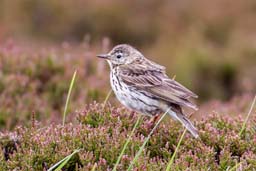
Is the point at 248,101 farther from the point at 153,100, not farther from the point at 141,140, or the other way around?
the point at 141,140

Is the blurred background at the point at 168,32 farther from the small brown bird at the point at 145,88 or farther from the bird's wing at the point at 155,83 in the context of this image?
the bird's wing at the point at 155,83

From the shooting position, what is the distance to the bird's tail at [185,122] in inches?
242

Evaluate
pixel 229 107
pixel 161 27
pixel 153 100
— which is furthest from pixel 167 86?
pixel 161 27

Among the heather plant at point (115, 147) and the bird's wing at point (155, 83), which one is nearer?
the heather plant at point (115, 147)

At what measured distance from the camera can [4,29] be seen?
18125 millimetres

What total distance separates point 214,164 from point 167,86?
1.56 metres

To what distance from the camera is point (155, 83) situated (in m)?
7.14

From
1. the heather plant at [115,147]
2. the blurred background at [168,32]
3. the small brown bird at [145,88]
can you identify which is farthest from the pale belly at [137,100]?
the blurred background at [168,32]

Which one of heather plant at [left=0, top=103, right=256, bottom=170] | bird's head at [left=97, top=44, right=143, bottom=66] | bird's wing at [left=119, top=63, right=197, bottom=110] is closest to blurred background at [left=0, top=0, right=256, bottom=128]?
bird's head at [left=97, top=44, right=143, bottom=66]

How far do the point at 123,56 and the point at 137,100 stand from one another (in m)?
0.87

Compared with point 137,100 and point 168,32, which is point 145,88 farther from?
point 168,32

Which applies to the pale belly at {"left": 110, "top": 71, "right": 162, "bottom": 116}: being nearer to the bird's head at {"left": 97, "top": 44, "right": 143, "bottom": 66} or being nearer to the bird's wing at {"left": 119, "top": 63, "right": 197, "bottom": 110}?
the bird's wing at {"left": 119, "top": 63, "right": 197, "bottom": 110}

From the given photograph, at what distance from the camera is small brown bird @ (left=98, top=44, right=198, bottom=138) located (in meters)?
6.79

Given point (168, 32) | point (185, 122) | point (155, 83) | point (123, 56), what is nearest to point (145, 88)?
point (155, 83)
